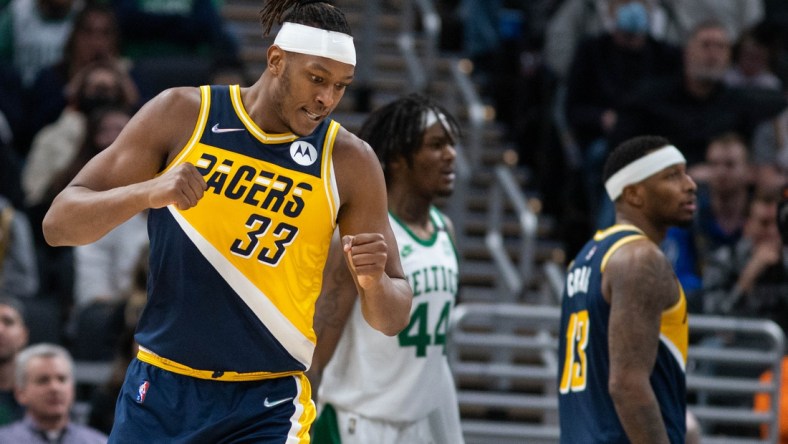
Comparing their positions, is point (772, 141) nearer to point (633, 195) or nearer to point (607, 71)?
point (607, 71)

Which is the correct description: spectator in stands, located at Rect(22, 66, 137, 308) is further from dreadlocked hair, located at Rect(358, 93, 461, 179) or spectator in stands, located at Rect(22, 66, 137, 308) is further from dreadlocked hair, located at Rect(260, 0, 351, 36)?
dreadlocked hair, located at Rect(260, 0, 351, 36)

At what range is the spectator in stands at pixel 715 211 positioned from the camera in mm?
10078

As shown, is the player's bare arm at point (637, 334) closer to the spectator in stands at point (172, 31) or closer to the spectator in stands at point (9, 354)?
the spectator in stands at point (9, 354)

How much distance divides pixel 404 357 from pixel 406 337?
0.09 meters

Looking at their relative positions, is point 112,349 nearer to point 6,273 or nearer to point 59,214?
point 6,273

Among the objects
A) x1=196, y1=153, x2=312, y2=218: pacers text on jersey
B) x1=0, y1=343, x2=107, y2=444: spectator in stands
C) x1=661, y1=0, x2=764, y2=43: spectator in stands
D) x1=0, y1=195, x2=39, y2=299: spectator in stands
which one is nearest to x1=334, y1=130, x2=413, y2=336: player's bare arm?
x1=196, y1=153, x2=312, y2=218: pacers text on jersey

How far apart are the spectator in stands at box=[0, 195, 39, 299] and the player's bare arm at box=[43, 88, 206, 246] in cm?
521

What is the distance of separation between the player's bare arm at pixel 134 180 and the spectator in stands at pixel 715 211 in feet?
20.6

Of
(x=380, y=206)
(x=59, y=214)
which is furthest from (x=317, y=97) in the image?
(x=59, y=214)

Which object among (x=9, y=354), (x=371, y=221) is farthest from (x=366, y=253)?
(x=9, y=354)

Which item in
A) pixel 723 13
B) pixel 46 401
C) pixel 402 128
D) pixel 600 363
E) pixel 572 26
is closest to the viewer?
pixel 600 363

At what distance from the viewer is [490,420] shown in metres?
10.1

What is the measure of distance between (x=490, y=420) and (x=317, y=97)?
20.2 feet

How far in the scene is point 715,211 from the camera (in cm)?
1028
